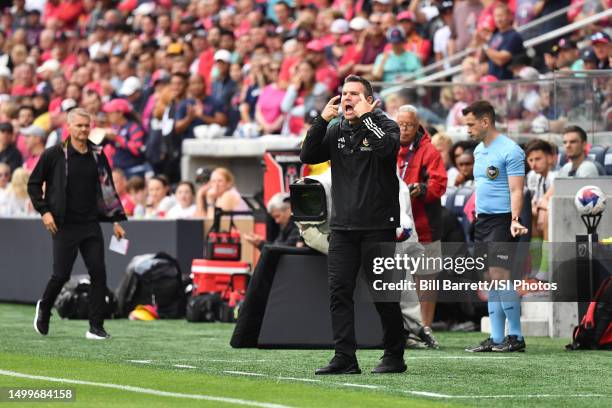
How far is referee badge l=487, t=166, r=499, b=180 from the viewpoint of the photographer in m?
12.5

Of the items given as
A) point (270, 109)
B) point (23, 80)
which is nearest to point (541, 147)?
point (270, 109)

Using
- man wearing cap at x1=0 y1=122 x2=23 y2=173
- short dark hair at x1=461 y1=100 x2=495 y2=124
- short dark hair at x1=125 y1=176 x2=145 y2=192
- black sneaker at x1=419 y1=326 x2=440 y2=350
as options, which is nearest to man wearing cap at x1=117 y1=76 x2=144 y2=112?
man wearing cap at x1=0 y1=122 x2=23 y2=173

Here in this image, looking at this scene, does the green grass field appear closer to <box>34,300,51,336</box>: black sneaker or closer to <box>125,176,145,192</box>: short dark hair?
<box>34,300,51,336</box>: black sneaker

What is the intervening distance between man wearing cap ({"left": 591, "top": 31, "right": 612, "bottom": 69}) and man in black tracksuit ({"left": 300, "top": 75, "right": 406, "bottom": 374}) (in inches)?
270

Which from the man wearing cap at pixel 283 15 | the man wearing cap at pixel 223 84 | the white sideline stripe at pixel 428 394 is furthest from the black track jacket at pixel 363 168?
the man wearing cap at pixel 283 15

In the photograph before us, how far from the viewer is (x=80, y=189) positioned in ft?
46.3

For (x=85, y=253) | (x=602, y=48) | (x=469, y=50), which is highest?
(x=469, y=50)

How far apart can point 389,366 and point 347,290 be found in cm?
63

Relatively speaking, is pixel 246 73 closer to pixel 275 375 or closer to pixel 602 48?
pixel 602 48

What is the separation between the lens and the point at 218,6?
27562 millimetres

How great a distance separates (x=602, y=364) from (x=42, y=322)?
5510 millimetres

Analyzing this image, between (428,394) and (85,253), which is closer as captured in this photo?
(428,394)

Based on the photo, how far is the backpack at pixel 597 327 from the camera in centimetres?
1279

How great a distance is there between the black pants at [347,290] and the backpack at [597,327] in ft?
9.71
